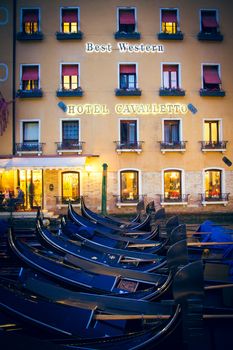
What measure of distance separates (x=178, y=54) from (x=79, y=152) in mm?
4864

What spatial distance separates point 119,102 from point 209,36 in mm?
3878

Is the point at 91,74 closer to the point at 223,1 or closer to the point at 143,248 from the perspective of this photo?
the point at 223,1

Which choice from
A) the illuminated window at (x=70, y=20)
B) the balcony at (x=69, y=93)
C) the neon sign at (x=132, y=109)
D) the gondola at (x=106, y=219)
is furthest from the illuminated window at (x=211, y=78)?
the gondola at (x=106, y=219)

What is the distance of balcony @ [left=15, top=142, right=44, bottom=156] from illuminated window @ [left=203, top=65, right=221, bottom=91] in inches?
238

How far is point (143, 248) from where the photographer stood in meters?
6.75

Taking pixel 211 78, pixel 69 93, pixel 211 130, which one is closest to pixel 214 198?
pixel 211 130

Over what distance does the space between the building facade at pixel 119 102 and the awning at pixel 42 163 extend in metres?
0.43

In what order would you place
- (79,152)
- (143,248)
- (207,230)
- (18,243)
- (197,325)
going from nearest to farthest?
(197,325), (18,243), (143,248), (207,230), (79,152)

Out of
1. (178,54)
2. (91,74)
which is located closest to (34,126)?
(91,74)

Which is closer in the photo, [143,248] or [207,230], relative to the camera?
[143,248]

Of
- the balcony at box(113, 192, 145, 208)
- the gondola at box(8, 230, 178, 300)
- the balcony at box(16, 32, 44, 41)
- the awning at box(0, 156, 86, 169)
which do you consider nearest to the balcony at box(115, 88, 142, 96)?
the awning at box(0, 156, 86, 169)

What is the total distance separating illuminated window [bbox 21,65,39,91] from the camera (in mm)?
12242

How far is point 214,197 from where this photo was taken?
12242 millimetres

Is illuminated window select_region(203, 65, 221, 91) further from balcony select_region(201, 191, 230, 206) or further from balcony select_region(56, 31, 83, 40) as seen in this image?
balcony select_region(56, 31, 83, 40)
